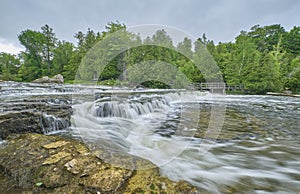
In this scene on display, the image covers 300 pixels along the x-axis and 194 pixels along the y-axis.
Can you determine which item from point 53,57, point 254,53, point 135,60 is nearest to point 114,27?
point 135,60

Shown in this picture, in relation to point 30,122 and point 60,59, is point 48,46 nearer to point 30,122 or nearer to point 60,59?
point 60,59

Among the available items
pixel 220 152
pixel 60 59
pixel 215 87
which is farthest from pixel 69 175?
pixel 60 59

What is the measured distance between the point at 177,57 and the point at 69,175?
112 ft

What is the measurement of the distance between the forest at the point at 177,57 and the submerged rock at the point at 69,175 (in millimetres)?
18527

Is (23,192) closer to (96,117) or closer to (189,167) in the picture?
(189,167)

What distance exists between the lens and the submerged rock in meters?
1.32

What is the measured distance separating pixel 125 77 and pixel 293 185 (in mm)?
23871

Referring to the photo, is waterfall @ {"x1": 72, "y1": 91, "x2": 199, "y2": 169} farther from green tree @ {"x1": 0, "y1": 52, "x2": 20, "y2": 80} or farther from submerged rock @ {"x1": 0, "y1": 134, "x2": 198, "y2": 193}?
green tree @ {"x1": 0, "y1": 52, "x2": 20, "y2": 80}

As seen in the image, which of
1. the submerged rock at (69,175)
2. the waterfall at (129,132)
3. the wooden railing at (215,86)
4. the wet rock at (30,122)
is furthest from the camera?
the wooden railing at (215,86)

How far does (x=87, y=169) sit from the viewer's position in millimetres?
1514

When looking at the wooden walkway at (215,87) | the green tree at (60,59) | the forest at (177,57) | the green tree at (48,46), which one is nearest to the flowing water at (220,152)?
the forest at (177,57)

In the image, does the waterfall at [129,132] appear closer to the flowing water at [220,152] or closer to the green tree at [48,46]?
the flowing water at [220,152]

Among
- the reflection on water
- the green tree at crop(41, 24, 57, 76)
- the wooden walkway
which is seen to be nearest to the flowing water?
the reflection on water

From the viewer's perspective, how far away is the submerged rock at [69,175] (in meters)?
1.32
